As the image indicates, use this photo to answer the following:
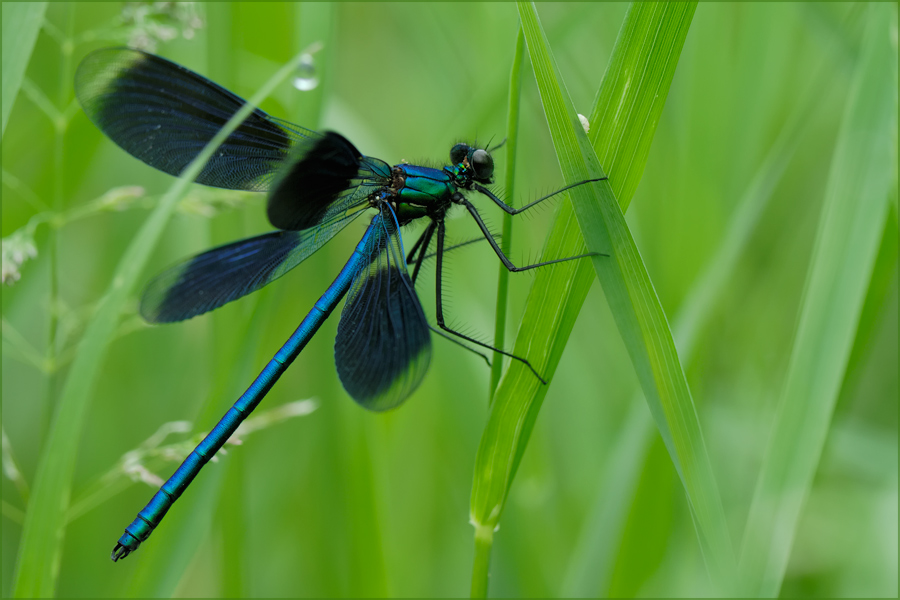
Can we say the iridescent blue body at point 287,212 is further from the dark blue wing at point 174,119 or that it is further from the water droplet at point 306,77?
the water droplet at point 306,77

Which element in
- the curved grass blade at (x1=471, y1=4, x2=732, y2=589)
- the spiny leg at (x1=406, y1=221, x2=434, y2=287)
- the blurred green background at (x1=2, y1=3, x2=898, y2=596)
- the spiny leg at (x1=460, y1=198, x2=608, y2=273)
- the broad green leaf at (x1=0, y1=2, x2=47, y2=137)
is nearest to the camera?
the curved grass blade at (x1=471, y1=4, x2=732, y2=589)

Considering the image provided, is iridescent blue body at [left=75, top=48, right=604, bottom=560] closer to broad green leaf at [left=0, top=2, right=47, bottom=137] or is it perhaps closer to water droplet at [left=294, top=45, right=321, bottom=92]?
water droplet at [left=294, top=45, right=321, bottom=92]

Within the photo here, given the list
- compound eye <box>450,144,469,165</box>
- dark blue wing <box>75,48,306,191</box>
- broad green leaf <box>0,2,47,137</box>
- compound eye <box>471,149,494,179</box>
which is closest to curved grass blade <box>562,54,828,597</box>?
compound eye <box>471,149,494,179</box>

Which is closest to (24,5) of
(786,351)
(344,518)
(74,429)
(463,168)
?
(74,429)

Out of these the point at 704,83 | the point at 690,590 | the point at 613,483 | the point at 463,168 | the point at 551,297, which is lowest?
the point at 690,590

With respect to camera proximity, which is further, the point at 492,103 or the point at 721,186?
the point at 721,186

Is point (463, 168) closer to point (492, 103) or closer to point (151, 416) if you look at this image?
point (492, 103)
